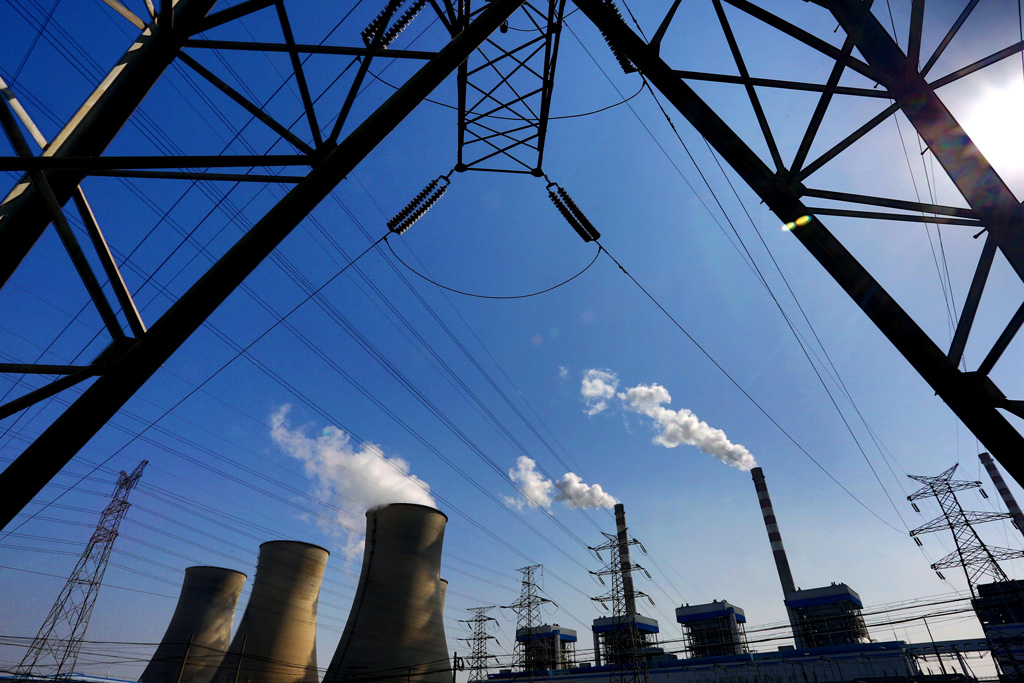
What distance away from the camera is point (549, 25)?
17.3 feet

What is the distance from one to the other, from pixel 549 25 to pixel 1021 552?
1342 inches

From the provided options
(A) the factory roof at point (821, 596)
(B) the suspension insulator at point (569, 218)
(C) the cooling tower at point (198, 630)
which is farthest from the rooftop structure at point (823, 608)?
(B) the suspension insulator at point (569, 218)

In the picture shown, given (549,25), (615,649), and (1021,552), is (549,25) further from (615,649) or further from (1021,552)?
(615,649)

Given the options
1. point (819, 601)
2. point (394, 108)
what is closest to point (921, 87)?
point (394, 108)

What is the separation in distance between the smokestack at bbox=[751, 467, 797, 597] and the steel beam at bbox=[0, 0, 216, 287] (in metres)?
49.0

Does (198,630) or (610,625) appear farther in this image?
(610,625)

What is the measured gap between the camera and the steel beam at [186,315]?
6.72ft

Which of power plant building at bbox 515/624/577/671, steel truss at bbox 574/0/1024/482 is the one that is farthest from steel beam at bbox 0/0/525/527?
power plant building at bbox 515/624/577/671

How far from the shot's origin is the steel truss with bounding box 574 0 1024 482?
8.56ft

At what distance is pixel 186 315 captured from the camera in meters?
2.33

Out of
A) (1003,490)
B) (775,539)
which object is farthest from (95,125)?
(1003,490)

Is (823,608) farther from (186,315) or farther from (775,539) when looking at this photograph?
(186,315)

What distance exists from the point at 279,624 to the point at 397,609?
21.6 feet

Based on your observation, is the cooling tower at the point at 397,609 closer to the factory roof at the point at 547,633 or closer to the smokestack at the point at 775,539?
the factory roof at the point at 547,633
